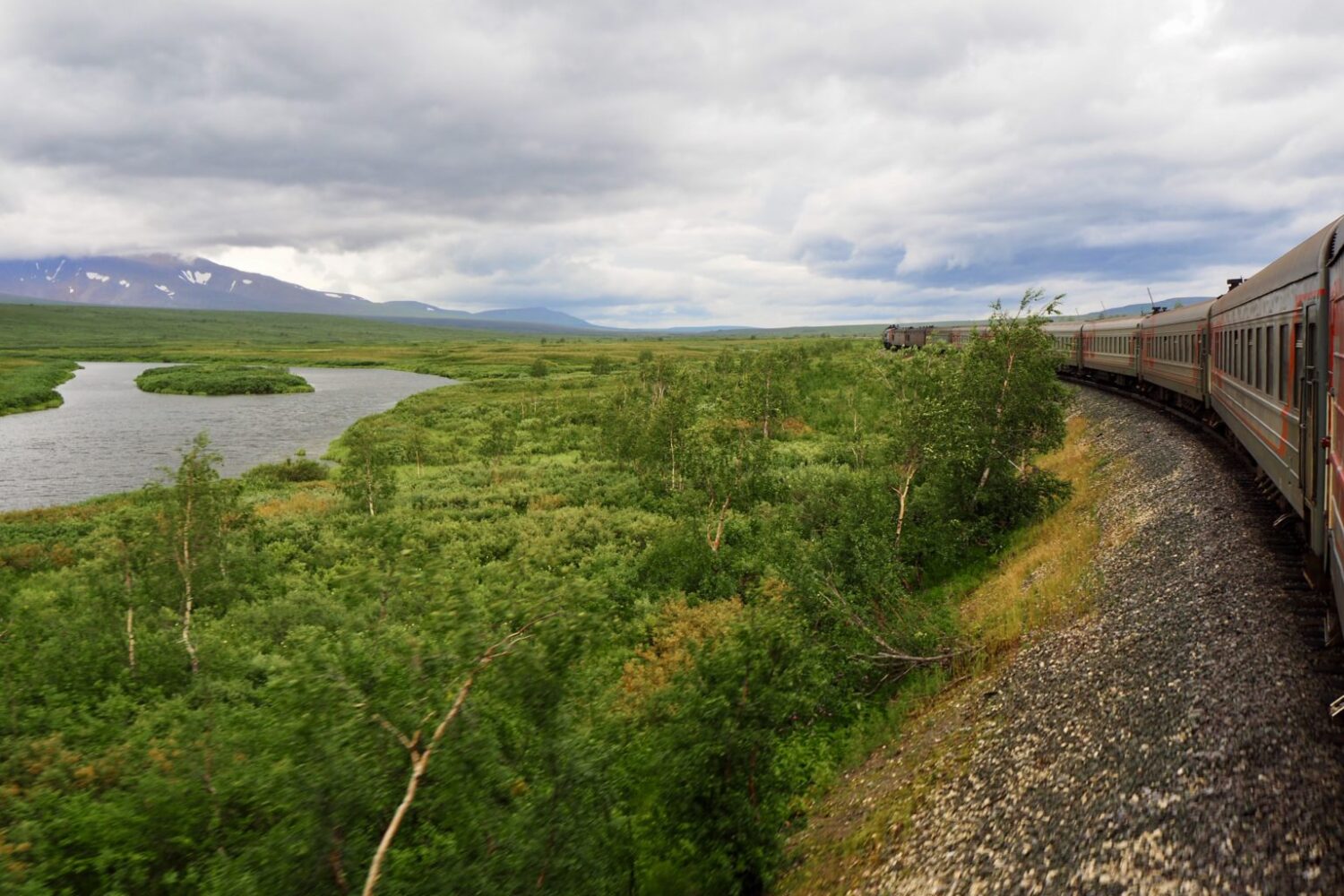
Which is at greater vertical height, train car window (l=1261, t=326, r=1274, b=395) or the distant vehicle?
the distant vehicle

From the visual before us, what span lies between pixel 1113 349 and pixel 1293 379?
3392 cm

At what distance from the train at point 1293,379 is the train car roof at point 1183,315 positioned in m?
0.31

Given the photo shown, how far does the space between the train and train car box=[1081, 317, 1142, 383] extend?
1238cm

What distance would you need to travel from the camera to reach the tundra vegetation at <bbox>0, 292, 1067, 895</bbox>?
845cm

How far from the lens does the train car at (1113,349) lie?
1505 inches

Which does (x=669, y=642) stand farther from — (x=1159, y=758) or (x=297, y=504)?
(x=297, y=504)

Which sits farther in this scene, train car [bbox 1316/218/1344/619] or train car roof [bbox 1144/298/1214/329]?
train car roof [bbox 1144/298/1214/329]

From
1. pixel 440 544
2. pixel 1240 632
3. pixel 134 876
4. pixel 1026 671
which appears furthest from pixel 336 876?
pixel 440 544

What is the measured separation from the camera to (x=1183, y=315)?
28.8 m

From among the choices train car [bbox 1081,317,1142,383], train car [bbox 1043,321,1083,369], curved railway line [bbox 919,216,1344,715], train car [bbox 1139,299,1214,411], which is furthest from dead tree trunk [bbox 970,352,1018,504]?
train car [bbox 1043,321,1083,369]

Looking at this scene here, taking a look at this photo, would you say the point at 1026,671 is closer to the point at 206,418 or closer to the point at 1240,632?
the point at 1240,632

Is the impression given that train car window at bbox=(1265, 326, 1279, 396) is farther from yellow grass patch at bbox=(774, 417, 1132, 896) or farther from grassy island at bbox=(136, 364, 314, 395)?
grassy island at bbox=(136, 364, 314, 395)

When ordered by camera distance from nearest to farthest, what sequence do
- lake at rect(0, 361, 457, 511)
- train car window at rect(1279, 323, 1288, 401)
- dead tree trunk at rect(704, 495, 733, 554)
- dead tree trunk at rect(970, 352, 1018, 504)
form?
1. train car window at rect(1279, 323, 1288, 401)
2. dead tree trunk at rect(970, 352, 1018, 504)
3. dead tree trunk at rect(704, 495, 733, 554)
4. lake at rect(0, 361, 457, 511)

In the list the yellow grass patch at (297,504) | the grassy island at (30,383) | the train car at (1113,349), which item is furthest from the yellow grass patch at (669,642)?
the grassy island at (30,383)
